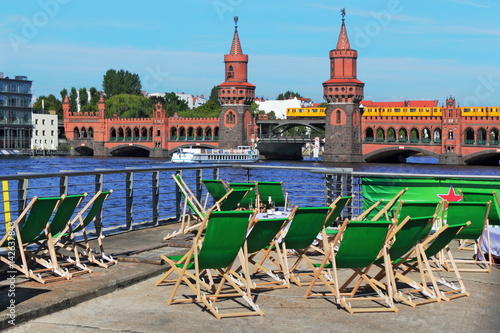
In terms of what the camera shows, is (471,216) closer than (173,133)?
Yes

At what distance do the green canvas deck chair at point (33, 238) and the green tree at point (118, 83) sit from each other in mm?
118253

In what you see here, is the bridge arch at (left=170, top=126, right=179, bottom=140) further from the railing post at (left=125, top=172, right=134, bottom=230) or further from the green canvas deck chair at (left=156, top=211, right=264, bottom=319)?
the green canvas deck chair at (left=156, top=211, right=264, bottom=319)

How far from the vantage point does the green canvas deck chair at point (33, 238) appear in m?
5.84

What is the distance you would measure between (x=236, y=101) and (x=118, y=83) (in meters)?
44.5

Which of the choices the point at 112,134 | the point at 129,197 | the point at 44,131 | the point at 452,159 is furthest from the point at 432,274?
the point at 112,134

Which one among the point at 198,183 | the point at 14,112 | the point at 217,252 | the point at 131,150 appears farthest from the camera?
the point at 131,150

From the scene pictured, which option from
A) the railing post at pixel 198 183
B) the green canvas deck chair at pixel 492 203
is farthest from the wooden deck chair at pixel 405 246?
the railing post at pixel 198 183

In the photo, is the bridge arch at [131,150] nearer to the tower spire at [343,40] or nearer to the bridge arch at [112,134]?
the bridge arch at [112,134]

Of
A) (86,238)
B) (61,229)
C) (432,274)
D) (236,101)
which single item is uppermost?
(236,101)

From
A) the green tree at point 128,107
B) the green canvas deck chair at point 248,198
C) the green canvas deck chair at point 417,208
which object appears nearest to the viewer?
the green canvas deck chair at point 417,208

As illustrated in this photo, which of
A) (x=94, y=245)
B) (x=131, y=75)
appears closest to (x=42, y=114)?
(x=131, y=75)

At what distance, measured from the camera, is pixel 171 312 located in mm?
5359

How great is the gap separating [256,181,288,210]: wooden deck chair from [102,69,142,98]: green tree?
115m

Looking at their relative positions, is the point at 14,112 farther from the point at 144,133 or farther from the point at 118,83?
the point at 118,83
